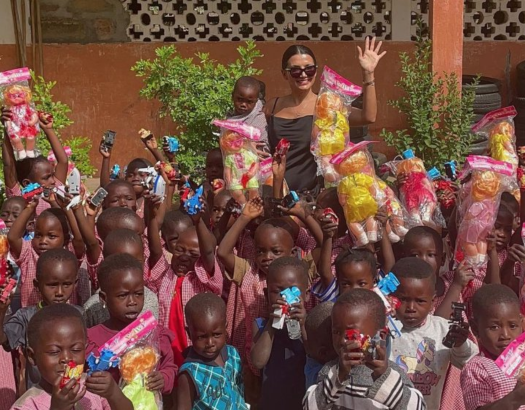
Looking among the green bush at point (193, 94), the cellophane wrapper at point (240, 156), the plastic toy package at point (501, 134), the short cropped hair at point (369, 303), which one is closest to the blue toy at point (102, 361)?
the short cropped hair at point (369, 303)

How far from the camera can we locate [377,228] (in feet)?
15.8

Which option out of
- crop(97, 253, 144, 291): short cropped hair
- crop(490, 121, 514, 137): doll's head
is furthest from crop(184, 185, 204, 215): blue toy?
crop(490, 121, 514, 137): doll's head

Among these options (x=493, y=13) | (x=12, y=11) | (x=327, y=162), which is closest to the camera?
(x=327, y=162)

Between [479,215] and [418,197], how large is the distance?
465 mm

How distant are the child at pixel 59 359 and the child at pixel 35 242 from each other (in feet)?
3.88

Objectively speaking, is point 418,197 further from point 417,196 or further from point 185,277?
point 185,277

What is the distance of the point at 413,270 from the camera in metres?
4.20

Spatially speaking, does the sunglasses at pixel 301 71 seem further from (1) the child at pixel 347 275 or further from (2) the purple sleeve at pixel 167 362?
(2) the purple sleeve at pixel 167 362

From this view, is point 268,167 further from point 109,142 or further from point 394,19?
point 394,19

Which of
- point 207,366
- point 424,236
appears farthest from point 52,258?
point 424,236

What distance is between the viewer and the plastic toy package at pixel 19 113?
5.66m

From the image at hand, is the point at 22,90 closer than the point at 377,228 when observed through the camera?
No

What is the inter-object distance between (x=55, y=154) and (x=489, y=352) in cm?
303

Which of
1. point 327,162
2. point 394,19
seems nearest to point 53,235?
point 327,162
